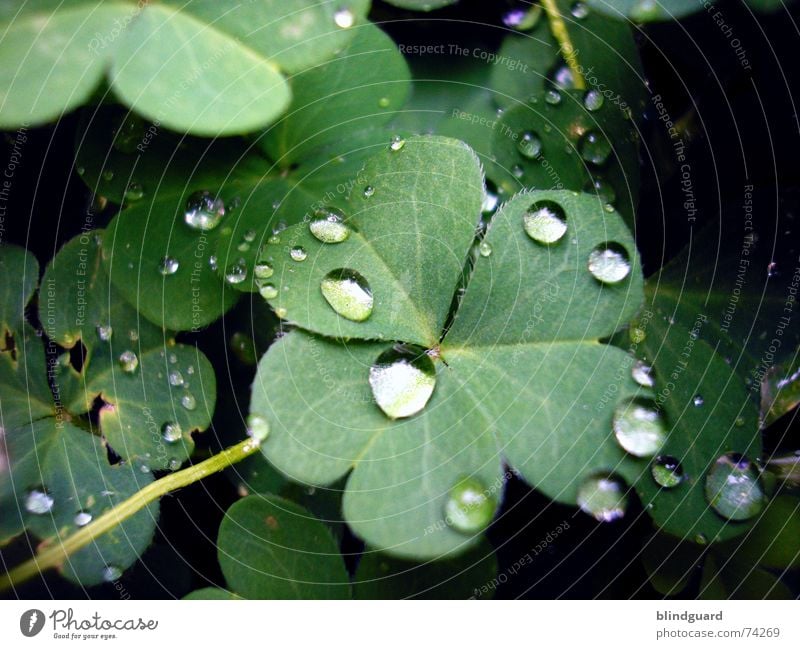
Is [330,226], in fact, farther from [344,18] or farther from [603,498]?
[603,498]

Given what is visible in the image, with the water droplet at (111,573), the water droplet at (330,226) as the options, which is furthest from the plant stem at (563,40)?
the water droplet at (111,573)

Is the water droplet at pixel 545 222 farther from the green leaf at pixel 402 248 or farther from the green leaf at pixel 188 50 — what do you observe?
the green leaf at pixel 188 50

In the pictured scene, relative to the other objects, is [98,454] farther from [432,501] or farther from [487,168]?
[487,168]

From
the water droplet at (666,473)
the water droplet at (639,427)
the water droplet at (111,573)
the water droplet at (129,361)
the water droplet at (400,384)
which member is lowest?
the water droplet at (111,573)

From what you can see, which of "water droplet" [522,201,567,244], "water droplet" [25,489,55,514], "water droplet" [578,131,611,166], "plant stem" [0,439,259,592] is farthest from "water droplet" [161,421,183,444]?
"water droplet" [578,131,611,166]

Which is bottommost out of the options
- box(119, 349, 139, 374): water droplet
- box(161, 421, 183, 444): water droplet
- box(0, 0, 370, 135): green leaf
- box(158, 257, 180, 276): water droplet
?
box(161, 421, 183, 444): water droplet

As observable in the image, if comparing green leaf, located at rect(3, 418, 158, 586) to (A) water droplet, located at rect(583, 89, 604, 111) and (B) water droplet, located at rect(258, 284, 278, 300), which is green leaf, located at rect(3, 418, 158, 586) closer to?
(B) water droplet, located at rect(258, 284, 278, 300)
